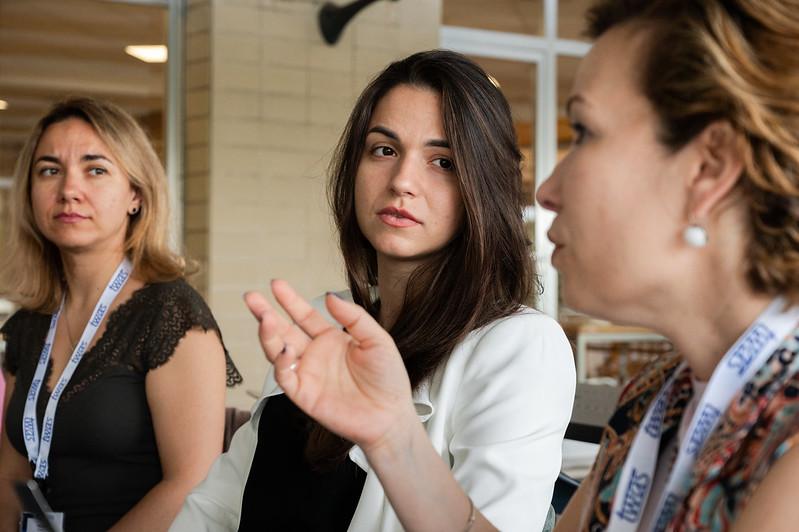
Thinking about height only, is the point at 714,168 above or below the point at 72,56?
below

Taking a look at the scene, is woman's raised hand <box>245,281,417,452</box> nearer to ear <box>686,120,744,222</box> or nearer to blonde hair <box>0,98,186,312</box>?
ear <box>686,120,744,222</box>

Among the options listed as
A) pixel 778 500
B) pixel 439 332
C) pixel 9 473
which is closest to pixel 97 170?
pixel 9 473

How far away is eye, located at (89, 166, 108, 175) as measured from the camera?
2635 millimetres

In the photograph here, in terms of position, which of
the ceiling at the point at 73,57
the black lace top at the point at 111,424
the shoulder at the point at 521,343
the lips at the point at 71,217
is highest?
the ceiling at the point at 73,57

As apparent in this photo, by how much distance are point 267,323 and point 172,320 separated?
1420 millimetres

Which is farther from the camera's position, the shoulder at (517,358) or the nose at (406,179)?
the nose at (406,179)

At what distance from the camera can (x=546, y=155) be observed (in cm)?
621

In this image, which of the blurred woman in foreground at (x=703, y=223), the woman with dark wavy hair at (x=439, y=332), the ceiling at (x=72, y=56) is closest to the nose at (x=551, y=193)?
the blurred woman in foreground at (x=703, y=223)

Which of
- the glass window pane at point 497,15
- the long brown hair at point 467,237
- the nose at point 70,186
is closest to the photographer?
the long brown hair at point 467,237

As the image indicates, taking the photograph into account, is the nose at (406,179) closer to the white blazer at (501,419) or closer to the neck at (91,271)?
the white blazer at (501,419)

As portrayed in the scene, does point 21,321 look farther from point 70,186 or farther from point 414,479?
point 414,479

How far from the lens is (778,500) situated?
2.69ft

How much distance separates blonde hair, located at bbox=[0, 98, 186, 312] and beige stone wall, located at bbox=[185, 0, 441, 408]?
183 cm

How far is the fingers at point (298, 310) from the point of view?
1.06 meters
